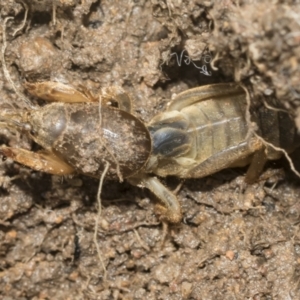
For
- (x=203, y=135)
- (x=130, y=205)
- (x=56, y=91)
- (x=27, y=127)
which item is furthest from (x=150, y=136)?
(x=27, y=127)

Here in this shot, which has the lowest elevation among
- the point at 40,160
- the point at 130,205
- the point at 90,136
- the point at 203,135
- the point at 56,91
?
the point at 130,205

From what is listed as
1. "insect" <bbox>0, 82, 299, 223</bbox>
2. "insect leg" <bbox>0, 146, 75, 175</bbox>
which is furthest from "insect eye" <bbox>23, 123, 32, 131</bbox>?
"insect leg" <bbox>0, 146, 75, 175</bbox>

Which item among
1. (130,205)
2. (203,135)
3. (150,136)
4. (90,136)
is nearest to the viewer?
(90,136)

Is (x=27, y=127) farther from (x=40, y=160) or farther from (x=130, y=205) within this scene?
(x=130, y=205)

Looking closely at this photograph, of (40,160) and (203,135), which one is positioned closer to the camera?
(40,160)

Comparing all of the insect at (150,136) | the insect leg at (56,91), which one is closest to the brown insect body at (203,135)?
the insect at (150,136)

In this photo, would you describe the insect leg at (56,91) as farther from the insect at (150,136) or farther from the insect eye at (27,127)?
the insect eye at (27,127)

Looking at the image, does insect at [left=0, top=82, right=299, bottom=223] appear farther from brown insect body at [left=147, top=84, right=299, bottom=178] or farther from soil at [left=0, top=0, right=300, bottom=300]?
soil at [left=0, top=0, right=300, bottom=300]
